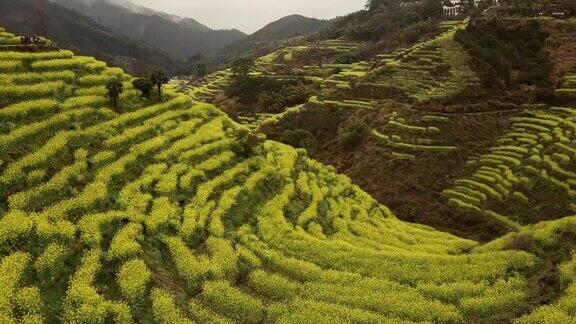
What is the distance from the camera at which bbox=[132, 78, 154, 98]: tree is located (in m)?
38.2

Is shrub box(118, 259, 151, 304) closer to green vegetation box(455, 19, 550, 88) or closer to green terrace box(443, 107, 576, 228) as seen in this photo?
green terrace box(443, 107, 576, 228)

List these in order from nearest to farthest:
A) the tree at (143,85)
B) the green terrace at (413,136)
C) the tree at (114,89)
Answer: the tree at (114,89) < the tree at (143,85) < the green terrace at (413,136)

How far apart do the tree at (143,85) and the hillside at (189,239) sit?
0.56 metres

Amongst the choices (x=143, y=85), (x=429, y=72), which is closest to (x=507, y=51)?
(x=429, y=72)

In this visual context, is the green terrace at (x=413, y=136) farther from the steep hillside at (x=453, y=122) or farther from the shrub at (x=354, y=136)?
the shrub at (x=354, y=136)

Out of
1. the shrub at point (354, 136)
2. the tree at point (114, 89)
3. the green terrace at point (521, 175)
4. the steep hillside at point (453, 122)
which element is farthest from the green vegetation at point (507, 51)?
the tree at point (114, 89)

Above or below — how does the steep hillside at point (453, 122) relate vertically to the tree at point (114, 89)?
below

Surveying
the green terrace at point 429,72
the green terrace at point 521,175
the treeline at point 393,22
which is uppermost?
the treeline at point 393,22

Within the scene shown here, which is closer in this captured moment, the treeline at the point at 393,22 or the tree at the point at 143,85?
the tree at the point at 143,85

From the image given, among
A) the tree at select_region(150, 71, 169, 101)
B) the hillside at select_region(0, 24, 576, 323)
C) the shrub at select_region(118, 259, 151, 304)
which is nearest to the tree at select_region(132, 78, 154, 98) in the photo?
the tree at select_region(150, 71, 169, 101)

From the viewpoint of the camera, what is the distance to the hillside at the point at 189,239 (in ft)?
67.9

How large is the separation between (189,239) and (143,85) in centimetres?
1771

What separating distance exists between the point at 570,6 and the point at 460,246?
84.1 m

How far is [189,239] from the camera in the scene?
25.7m
